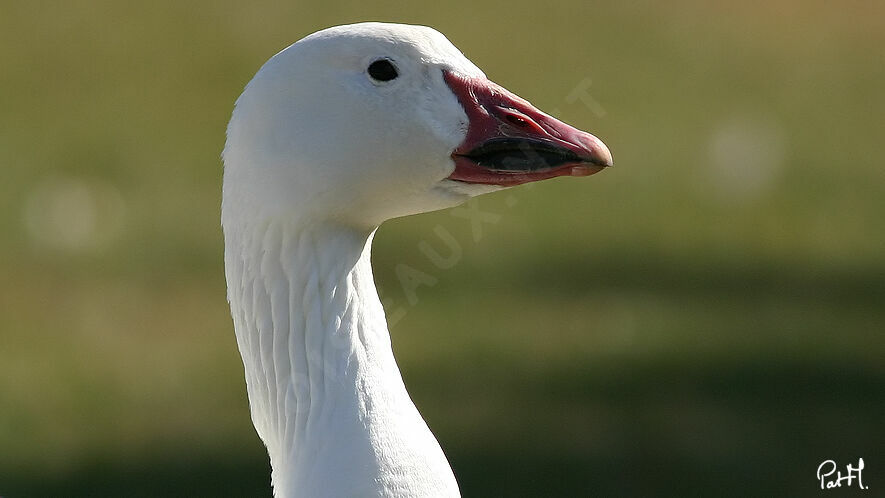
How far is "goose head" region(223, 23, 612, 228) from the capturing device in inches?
102

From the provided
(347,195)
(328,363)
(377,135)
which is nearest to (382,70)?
(377,135)

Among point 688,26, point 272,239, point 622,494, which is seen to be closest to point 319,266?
point 272,239

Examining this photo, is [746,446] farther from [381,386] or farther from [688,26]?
[688,26]

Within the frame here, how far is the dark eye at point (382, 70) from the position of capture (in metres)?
2.64

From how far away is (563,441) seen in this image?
20.7 feet

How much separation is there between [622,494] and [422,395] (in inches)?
52.5

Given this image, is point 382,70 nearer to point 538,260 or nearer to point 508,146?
point 508,146

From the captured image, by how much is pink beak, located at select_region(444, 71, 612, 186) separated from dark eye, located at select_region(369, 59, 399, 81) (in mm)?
116
